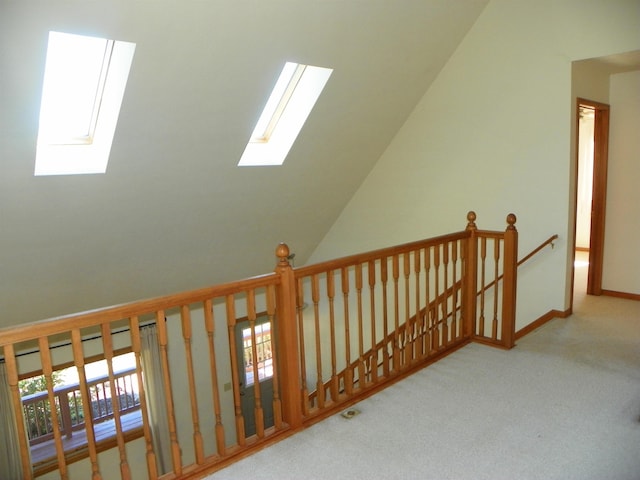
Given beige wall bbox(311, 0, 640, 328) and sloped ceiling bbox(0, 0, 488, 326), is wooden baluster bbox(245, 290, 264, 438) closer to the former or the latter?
sloped ceiling bbox(0, 0, 488, 326)

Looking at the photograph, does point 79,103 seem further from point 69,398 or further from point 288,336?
point 69,398

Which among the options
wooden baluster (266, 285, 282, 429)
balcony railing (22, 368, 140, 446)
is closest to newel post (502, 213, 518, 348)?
wooden baluster (266, 285, 282, 429)

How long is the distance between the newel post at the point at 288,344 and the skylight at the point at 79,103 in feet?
5.99

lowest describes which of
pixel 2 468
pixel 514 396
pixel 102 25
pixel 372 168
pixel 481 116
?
pixel 2 468

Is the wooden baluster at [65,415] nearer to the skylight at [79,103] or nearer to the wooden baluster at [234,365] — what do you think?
the skylight at [79,103]

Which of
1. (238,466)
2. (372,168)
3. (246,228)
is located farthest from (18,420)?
(372,168)

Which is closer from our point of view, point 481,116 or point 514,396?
point 514,396

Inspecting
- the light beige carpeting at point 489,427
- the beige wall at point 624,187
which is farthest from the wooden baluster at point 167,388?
the beige wall at point 624,187

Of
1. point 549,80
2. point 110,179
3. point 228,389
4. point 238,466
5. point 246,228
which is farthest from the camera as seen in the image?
point 228,389

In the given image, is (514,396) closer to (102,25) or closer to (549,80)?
(549,80)

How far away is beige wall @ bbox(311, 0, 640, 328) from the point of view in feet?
13.1

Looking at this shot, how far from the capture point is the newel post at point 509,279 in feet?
11.0

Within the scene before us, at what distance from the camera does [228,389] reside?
6594 mm

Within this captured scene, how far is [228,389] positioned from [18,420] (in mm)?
4999
